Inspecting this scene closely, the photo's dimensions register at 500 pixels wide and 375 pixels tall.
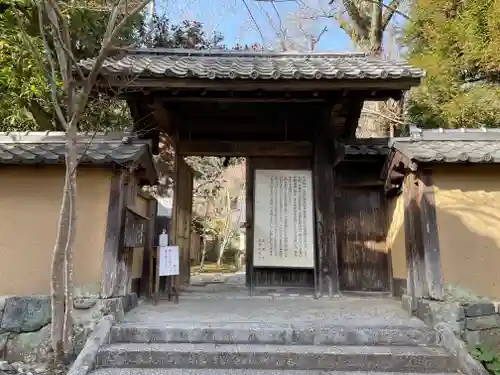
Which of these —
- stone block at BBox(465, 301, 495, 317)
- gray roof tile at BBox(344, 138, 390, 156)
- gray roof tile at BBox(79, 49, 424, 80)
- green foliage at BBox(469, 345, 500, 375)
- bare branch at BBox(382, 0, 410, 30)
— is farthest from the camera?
bare branch at BBox(382, 0, 410, 30)

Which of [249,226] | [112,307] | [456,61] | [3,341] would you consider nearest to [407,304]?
[249,226]

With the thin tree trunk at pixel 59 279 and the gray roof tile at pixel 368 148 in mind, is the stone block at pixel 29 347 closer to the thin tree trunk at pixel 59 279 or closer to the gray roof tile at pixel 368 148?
the thin tree trunk at pixel 59 279

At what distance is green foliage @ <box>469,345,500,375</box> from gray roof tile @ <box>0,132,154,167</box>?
417 centimetres

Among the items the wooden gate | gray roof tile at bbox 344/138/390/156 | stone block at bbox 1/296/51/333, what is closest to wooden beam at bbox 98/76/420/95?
gray roof tile at bbox 344/138/390/156

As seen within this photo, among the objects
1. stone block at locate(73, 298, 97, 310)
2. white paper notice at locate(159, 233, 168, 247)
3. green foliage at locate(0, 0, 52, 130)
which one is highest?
green foliage at locate(0, 0, 52, 130)

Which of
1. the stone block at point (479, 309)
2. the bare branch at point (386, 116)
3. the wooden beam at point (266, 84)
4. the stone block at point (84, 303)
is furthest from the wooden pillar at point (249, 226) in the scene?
the bare branch at point (386, 116)

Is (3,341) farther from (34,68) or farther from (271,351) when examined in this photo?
(34,68)

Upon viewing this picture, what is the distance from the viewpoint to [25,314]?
160 inches

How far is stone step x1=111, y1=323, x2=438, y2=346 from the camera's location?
366cm

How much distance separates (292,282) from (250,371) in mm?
3036

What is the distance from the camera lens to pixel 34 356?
12.8 ft

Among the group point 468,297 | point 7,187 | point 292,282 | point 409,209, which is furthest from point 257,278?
point 7,187

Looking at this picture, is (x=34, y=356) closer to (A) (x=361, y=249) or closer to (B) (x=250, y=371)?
(B) (x=250, y=371)

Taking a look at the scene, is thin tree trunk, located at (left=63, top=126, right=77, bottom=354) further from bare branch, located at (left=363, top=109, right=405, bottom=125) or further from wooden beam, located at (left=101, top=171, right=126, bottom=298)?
bare branch, located at (left=363, top=109, right=405, bottom=125)
